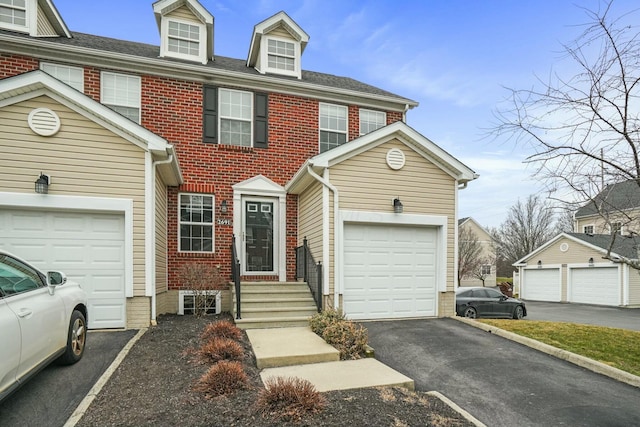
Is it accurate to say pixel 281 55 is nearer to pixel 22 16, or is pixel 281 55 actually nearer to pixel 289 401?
pixel 22 16

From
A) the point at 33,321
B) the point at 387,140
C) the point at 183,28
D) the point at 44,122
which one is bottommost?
the point at 33,321

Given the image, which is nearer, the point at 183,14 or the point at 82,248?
the point at 82,248

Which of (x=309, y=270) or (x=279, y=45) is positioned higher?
(x=279, y=45)

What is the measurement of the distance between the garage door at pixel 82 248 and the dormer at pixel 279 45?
6424 millimetres

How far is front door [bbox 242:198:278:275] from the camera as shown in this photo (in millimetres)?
9727

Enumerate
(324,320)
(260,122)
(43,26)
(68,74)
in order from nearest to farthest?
(324,320) → (68,74) → (43,26) → (260,122)

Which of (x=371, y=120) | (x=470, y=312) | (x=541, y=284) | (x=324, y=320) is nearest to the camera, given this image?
(x=324, y=320)

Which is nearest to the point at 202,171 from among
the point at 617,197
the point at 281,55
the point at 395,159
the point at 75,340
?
the point at 281,55

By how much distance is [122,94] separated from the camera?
9.19m

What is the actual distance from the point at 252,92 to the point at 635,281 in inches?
885

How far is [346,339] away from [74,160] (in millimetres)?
5878

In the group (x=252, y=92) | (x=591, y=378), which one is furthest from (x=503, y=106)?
(x=252, y=92)

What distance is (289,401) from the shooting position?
11.9 feet

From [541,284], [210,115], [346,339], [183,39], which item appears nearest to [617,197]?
[346,339]
